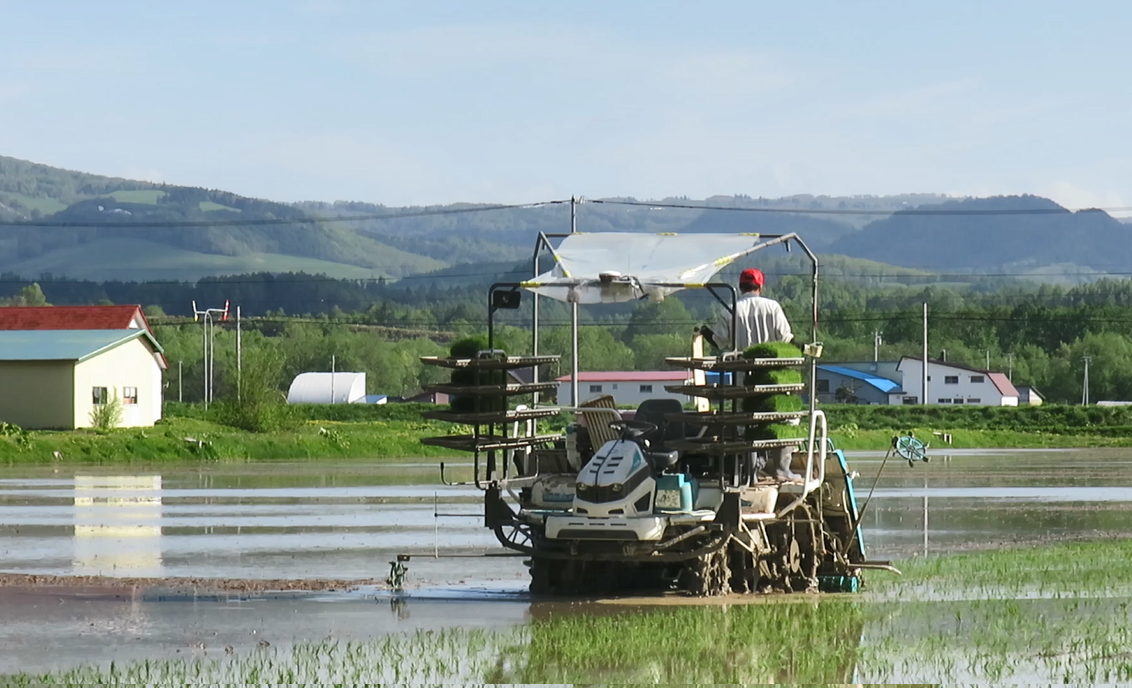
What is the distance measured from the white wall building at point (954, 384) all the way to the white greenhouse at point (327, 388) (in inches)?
2062

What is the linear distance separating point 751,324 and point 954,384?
15010cm

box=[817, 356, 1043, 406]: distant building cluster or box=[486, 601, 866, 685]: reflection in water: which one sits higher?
box=[486, 601, 866, 685]: reflection in water

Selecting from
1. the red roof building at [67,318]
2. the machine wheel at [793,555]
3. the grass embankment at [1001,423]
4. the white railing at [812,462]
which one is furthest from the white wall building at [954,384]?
the white railing at [812,462]

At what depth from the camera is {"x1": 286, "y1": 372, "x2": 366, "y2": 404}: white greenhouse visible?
557ft

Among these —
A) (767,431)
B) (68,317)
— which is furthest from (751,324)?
(68,317)

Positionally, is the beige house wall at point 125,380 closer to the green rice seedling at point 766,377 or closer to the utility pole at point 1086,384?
the green rice seedling at point 766,377

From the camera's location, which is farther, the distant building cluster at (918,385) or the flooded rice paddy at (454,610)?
the distant building cluster at (918,385)

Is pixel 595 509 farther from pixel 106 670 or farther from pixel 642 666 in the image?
pixel 106 670

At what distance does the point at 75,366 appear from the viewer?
6762cm

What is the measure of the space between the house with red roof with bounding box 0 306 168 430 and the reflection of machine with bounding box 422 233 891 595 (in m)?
51.6

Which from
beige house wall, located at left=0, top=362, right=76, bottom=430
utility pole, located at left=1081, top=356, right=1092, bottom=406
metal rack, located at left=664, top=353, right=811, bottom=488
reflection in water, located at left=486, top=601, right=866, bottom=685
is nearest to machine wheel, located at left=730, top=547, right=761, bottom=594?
metal rack, located at left=664, top=353, right=811, bottom=488

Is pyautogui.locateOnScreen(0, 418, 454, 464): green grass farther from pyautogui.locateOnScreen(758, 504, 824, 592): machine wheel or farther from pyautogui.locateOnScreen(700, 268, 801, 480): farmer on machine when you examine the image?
pyautogui.locateOnScreen(700, 268, 801, 480): farmer on machine

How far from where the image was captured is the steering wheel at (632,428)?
57.5 feet

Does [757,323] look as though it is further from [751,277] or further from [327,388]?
[327,388]
